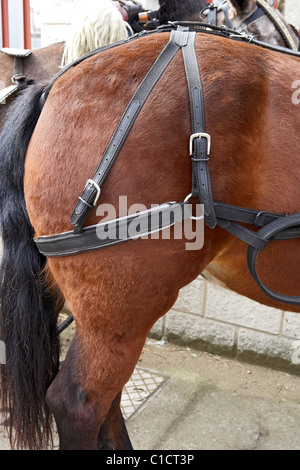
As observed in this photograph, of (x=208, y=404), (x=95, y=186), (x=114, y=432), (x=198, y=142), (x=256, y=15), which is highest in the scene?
(x=256, y=15)

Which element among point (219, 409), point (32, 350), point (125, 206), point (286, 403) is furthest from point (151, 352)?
point (125, 206)

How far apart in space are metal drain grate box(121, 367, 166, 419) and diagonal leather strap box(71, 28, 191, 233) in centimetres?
151

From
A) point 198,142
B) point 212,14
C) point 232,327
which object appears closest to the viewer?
point 198,142

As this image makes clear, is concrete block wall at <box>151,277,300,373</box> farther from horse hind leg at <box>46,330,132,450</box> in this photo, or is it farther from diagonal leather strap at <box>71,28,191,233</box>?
diagonal leather strap at <box>71,28,191,233</box>

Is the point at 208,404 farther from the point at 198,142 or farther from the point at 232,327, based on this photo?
the point at 198,142

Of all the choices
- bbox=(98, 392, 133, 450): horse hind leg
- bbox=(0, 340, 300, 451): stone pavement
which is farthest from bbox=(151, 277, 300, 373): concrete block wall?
bbox=(98, 392, 133, 450): horse hind leg

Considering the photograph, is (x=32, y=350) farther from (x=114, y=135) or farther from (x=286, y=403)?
(x=286, y=403)

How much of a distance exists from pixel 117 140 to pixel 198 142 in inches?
8.0

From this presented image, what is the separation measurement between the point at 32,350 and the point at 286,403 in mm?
1619

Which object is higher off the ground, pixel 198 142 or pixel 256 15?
pixel 256 15

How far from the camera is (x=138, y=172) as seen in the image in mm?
1170

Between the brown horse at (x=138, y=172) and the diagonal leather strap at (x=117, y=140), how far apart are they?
2 centimetres

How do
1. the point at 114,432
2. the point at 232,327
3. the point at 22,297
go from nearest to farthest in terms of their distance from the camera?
the point at 22,297, the point at 114,432, the point at 232,327

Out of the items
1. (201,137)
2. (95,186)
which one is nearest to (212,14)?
(201,137)
